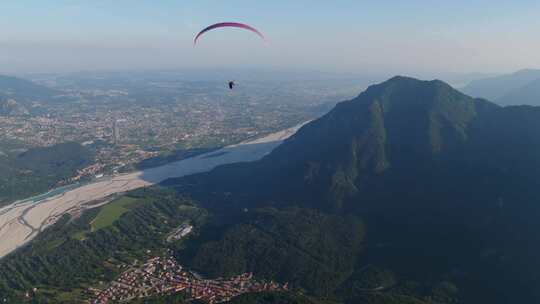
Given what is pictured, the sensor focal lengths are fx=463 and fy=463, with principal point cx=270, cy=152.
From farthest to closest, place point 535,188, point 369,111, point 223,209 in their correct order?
1. point 369,111
2. point 223,209
3. point 535,188

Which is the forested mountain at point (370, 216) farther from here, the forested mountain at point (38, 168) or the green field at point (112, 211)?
the forested mountain at point (38, 168)

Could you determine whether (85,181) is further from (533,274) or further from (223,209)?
(533,274)

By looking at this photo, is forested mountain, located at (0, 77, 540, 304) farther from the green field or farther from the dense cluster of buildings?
the green field

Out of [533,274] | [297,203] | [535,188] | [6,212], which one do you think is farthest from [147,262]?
[535,188]

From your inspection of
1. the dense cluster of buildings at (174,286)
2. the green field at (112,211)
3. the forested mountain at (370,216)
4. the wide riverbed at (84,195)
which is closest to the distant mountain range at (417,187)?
the forested mountain at (370,216)

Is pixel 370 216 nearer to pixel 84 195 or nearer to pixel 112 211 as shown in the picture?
pixel 112 211

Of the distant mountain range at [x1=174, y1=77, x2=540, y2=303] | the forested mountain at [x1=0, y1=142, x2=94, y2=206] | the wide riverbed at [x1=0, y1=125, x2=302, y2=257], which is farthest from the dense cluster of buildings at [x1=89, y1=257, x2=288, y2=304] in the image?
the forested mountain at [x1=0, y1=142, x2=94, y2=206]
